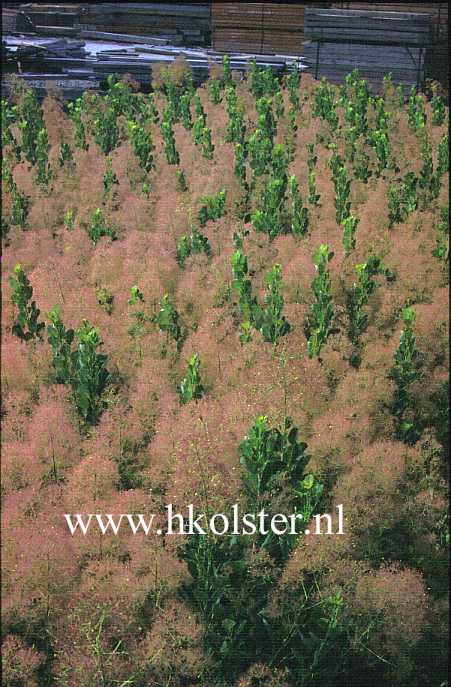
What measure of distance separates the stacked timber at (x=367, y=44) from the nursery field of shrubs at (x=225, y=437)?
831cm

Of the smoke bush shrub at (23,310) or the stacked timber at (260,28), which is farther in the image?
the stacked timber at (260,28)

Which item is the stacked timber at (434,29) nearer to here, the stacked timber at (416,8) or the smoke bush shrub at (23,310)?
the stacked timber at (416,8)

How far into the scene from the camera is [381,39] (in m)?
14.6

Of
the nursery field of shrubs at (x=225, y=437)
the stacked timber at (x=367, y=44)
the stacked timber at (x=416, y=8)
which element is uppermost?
the stacked timber at (x=416, y=8)

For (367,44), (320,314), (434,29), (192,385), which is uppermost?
(434,29)

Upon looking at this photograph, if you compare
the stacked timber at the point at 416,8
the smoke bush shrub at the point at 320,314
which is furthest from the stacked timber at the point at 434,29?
the smoke bush shrub at the point at 320,314

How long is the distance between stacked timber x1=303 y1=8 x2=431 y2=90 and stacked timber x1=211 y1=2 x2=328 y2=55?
1.16ft

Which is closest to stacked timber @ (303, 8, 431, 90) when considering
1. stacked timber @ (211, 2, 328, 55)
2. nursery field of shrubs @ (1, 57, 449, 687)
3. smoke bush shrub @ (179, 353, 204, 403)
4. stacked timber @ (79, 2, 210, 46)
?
stacked timber @ (211, 2, 328, 55)

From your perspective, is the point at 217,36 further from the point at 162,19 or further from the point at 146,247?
the point at 146,247

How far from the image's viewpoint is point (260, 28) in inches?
588

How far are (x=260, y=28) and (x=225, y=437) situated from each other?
13.7m

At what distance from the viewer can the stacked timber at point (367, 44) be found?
1436cm

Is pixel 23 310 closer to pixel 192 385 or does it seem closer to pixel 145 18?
pixel 192 385

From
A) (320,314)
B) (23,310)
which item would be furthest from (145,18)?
(320,314)
